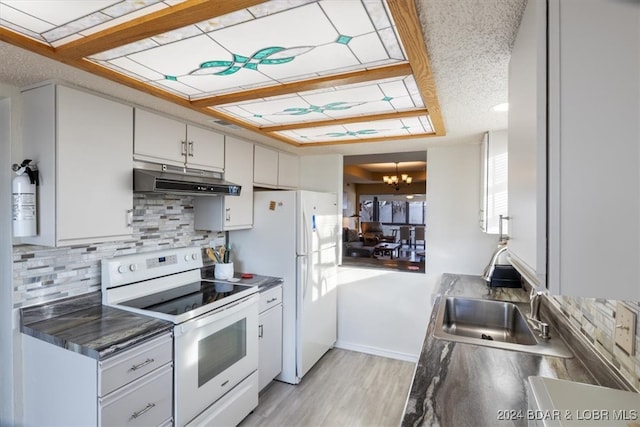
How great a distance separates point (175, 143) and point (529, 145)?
197 cm

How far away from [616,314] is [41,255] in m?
2.59

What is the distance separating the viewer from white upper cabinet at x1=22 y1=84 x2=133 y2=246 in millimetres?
1547

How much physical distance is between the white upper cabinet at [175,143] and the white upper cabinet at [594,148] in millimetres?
1974

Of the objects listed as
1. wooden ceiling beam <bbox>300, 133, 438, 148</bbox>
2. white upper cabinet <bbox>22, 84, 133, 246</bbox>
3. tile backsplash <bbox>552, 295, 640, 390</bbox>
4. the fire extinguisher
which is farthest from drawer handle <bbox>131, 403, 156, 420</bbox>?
wooden ceiling beam <bbox>300, 133, 438, 148</bbox>

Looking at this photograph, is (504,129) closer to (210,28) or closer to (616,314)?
(616,314)

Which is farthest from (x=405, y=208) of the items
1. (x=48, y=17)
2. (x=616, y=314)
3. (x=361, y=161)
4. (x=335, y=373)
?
(x=48, y=17)

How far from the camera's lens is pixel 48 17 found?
3.38 ft

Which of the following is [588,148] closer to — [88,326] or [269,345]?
[88,326]

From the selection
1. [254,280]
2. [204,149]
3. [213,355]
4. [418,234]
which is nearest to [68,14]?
[204,149]

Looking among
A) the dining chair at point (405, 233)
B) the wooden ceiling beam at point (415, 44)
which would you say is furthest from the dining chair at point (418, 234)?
the wooden ceiling beam at point (415, 44)

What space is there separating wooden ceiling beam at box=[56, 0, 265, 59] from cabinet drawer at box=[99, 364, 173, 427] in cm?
144

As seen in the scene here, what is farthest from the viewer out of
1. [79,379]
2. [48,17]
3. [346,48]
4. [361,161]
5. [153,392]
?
[361,161]

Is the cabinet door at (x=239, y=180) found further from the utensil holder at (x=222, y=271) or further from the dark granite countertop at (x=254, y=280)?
the dark granite countertop at (x=254, y=280)

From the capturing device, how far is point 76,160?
1.61m
